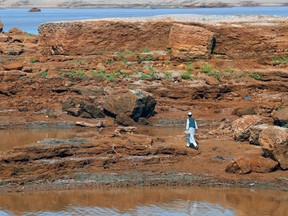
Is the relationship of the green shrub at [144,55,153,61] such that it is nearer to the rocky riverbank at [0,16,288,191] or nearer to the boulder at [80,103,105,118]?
the rocky riverbank at [0,16,288,191]

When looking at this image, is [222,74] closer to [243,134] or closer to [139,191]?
[243,134]

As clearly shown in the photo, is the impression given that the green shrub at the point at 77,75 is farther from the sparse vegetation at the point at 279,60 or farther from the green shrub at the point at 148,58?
the sparse vegetation at the point at 279,60

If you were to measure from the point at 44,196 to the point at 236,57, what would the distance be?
49.6 feet

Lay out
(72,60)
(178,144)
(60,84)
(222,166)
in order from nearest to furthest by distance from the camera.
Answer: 1. (222,166)
2. (178,144)
3. (60,84)
4. (72,60)

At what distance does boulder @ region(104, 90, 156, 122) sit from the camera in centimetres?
2847

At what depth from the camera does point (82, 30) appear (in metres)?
34.5

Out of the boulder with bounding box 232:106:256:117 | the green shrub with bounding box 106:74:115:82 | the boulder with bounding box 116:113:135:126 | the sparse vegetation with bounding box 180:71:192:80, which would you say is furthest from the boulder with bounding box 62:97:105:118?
the boulder with bounding box 232:106:256:117

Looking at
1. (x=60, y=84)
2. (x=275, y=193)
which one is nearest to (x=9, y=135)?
(x=60, y=84)

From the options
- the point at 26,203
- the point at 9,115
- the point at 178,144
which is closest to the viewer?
the point at 26,203

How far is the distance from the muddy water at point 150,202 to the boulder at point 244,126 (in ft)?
11.6

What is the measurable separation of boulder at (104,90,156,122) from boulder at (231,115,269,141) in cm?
482

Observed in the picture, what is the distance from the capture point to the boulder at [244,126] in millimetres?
23875

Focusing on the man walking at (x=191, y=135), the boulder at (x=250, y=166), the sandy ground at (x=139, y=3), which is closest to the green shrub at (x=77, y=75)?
the man walking at (x=191, y=135)

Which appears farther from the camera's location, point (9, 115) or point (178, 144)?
point (9, 115)
